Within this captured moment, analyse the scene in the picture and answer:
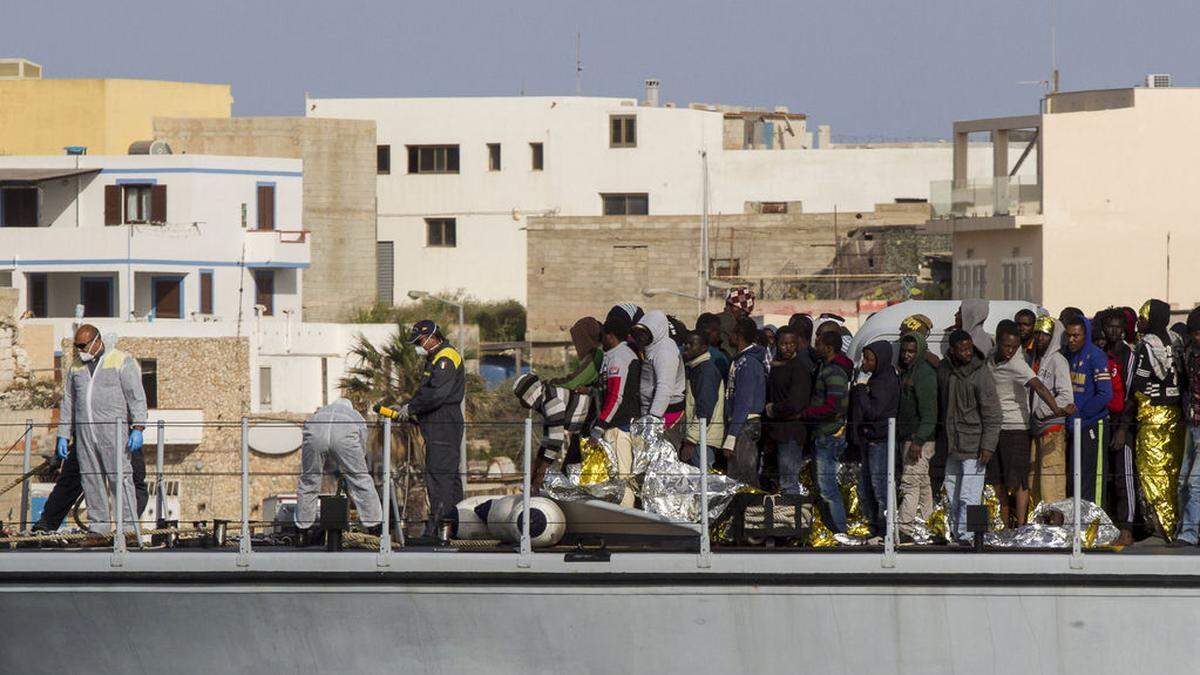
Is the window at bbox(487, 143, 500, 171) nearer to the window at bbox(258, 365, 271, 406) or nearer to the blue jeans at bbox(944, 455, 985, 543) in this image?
the window at bbox(258, 365, 271, 406)

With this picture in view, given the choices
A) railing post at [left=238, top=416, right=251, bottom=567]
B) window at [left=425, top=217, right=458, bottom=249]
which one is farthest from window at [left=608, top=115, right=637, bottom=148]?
railing post at [left=238, top=416, right=251, bottom=567]

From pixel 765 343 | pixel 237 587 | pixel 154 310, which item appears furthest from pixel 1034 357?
pixel 154 310

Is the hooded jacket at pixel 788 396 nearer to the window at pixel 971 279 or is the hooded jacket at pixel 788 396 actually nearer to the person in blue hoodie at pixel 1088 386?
the person in blue hoodie at pixel 1088 386

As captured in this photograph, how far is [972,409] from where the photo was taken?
1112cm

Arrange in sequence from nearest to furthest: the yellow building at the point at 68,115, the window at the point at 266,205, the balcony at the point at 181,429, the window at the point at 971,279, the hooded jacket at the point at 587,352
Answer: the hooded jacket at the point at 587,352
the balcony at the point at 181,429
the window at the point at 971,279
the window at the point at 266,205
the yellow building at the point at 68,115

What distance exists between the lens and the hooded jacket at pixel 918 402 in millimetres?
11164

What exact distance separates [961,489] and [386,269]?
44.7 metres

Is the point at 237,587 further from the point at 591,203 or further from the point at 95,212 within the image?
the point at 591,203

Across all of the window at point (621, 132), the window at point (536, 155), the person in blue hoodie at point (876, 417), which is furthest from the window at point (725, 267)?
the person in blue hoodie at point (876, 417)

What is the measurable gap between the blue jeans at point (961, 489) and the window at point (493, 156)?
4325 centimetres

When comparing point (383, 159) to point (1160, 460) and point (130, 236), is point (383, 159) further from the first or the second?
point (1160, 460)

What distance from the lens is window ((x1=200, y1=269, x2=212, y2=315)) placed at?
139ft

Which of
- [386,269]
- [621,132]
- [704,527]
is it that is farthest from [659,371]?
[386,269]

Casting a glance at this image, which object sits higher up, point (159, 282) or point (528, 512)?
point (159, 282)
